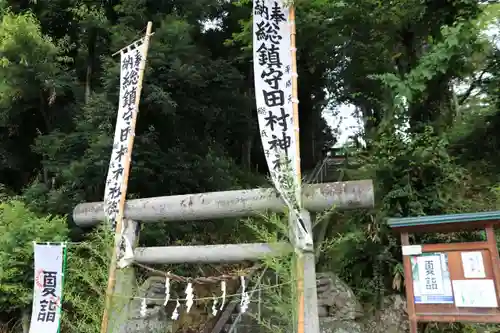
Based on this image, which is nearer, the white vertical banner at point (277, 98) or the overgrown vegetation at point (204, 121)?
the white vertical banner at point (277, 98)

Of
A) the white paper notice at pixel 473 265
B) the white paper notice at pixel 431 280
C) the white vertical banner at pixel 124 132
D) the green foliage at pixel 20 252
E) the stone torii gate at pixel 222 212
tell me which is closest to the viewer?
the white paper notice at pixel 473 265

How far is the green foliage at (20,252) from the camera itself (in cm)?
677

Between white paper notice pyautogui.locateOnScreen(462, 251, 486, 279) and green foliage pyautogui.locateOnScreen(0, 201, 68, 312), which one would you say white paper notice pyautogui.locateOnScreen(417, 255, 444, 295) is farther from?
green foliage pyautogui.locateOnScreen(0, 201, 68, 312)

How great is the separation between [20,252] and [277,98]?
5.22 m

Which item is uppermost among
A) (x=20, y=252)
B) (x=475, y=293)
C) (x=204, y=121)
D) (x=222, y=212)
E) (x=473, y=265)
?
(x=204, y=121)

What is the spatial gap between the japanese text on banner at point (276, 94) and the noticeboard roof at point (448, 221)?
1.32 meters

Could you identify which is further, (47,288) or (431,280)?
(47,288)

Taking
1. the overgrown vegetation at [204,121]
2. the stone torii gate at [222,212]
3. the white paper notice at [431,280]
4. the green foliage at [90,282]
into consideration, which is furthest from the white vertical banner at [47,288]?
the white paper notice at [431,280]

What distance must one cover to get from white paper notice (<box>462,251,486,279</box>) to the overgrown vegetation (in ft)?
6.22

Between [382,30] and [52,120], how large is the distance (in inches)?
311

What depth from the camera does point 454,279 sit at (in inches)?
171

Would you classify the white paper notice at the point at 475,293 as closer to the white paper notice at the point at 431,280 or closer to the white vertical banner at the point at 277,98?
the white paper notice at the point at 431,280

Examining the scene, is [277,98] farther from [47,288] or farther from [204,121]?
[204,121]

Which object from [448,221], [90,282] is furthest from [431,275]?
[90,282]
